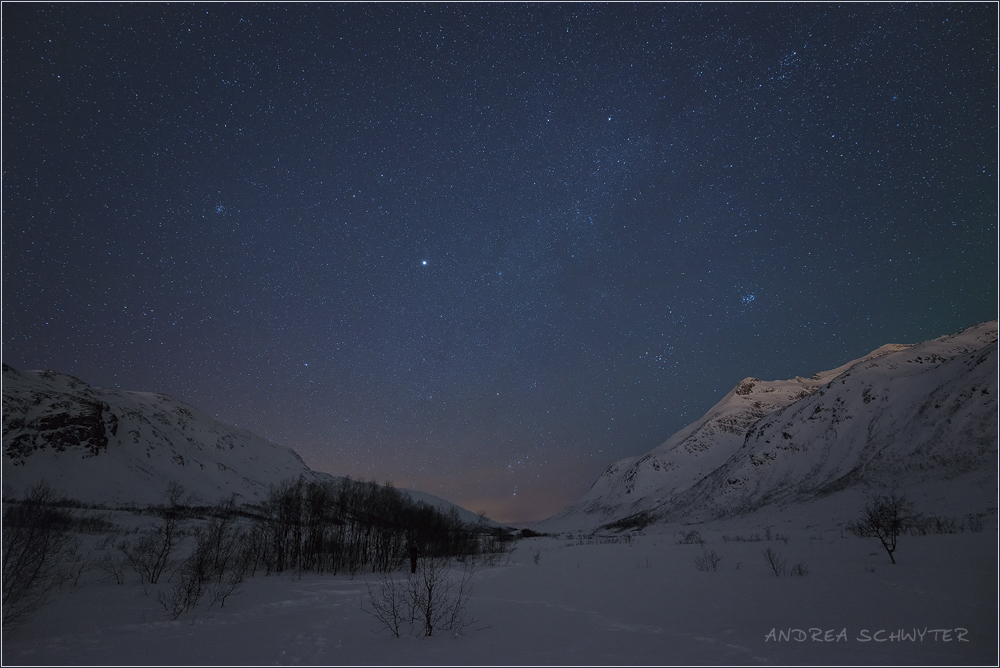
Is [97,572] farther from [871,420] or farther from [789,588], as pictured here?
[871,420]

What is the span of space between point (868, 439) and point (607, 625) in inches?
A: 3188

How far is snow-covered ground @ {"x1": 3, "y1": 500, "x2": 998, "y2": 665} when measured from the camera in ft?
23.4

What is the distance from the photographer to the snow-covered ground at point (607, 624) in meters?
7.12

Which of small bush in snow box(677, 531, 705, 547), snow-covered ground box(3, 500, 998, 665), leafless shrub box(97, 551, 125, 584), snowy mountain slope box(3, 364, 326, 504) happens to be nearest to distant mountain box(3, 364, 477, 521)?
snowy mountain slope box(3, 364, 326, 504)

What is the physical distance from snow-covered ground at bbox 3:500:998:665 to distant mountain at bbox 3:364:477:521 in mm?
17701

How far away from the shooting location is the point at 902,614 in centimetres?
855

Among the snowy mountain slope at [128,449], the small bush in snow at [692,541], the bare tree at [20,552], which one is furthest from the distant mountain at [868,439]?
the snowy mountain slope at [128,449]

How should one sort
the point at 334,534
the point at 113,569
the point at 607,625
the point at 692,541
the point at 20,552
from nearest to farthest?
the point at 20,552 → the point at 607,625 → the point at 113,569 → the point at 334,534 → the point at 692,541

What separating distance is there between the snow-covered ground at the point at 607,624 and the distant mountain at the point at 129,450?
1770cm

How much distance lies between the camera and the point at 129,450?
94500mm

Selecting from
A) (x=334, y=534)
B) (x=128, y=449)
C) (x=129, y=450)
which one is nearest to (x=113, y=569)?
(x=334, y=534)

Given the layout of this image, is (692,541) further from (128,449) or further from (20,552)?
(128,449)

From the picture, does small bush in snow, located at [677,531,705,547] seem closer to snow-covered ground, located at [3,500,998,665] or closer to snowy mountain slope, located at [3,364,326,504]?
snow-covered ground, located at [3,500,998,665]

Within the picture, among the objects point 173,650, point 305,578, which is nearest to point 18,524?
point 173,650
